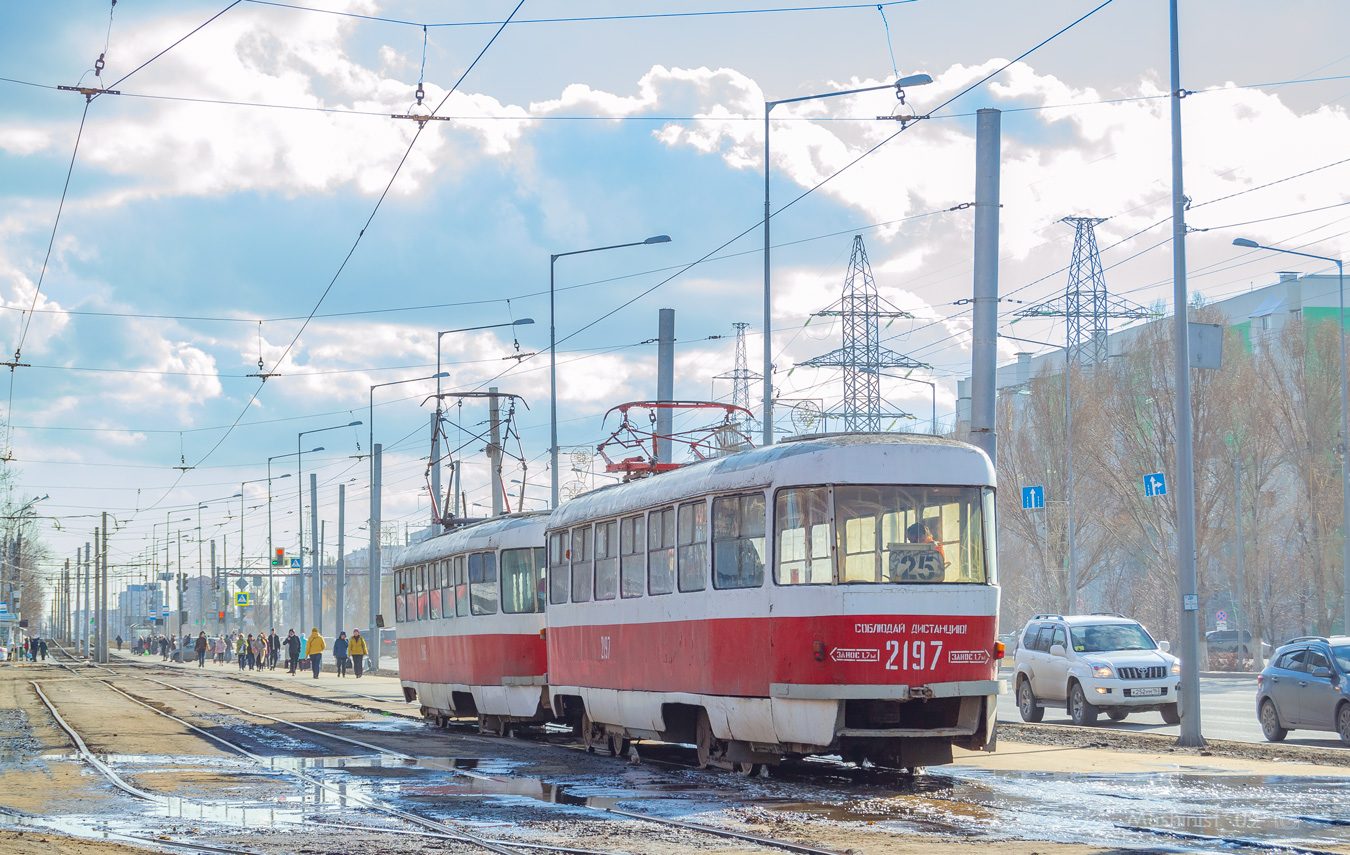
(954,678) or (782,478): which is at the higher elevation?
(782,478)

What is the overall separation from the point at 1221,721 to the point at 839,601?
568 inches

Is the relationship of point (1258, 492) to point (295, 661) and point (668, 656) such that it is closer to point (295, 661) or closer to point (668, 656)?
point (295, 661)

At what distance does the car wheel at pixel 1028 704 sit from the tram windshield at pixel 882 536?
11.0 meters

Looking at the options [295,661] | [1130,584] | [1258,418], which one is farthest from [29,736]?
[1130,584]

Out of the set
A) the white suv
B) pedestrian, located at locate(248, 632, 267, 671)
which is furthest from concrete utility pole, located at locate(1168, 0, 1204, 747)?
pedestrian, located at locate(248, 632, 267, 671)

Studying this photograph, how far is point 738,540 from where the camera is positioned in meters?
15.3

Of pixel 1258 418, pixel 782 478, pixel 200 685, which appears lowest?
pixel 200 685

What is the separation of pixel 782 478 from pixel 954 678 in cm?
233

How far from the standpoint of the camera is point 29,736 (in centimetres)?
2364

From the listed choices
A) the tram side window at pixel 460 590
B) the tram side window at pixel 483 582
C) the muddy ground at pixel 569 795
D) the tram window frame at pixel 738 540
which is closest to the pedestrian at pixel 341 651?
the tram side window at pixel 460 590

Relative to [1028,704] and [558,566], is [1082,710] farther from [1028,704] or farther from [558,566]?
[558,566]

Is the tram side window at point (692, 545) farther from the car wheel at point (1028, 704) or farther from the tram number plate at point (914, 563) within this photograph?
the car wheel at point (1028, 704)

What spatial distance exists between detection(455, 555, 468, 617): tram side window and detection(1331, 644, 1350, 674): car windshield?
12176 millimetres

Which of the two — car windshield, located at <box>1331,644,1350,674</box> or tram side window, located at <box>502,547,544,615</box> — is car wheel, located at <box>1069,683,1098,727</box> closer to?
car windshield, located at <box>1331,644,1350,674</box>
